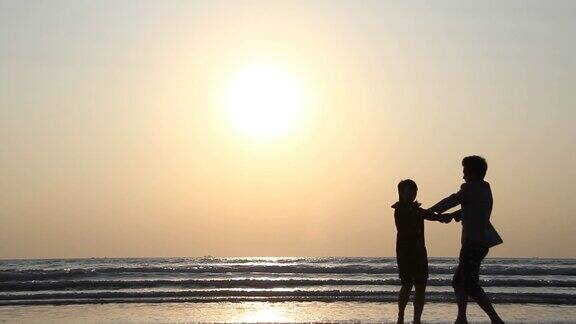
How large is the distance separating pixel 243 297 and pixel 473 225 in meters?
8.22

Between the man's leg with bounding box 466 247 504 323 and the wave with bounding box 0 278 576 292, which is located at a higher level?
the man's leg with bounding box 466 247 504 323

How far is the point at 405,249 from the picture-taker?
345 inches

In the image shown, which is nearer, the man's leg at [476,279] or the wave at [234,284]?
the man's leg at [476,279]

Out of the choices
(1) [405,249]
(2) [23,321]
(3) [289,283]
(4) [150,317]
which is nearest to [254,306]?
(4) [150,317]

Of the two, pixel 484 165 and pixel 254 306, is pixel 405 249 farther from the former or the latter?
pixel 254 306

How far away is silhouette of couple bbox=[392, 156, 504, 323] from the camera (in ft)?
27.7

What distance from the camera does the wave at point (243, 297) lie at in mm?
14766

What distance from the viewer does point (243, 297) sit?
1588 cm

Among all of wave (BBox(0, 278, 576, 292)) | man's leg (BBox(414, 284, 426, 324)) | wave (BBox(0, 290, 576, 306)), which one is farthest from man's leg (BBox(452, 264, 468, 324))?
wave (BBox(0, 278, 576, 292))

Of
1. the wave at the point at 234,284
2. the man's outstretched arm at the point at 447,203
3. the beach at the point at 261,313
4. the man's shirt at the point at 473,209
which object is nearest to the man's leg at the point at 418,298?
the man's shirt at the point at 473,209

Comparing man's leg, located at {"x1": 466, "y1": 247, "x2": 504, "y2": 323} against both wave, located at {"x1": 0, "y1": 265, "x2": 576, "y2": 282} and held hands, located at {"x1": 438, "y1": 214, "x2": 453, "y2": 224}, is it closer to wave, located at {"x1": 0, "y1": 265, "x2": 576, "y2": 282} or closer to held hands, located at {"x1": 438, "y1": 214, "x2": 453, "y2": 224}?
held hands, located at {"x1": 438, "y1": 214, "x2": 453, "y2": 224}

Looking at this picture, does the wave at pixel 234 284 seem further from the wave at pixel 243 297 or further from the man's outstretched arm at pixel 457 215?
the man's outstretched arm at pixel 457 215

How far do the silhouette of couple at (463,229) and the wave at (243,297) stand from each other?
230 inches

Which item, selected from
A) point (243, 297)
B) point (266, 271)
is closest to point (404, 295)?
point (243, 297)
